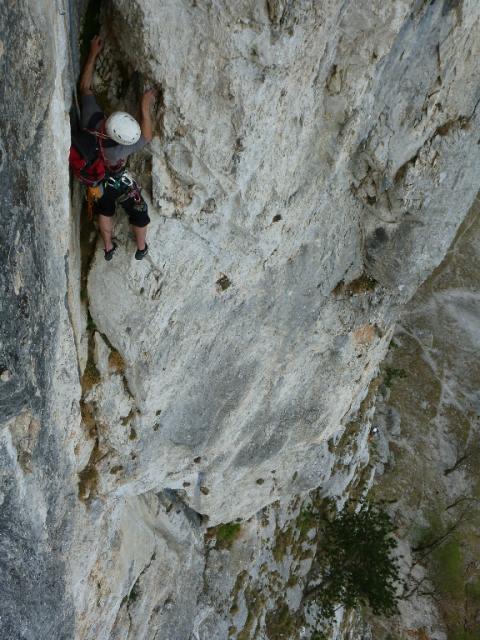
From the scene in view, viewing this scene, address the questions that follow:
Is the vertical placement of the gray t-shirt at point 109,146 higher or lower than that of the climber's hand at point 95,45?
lower

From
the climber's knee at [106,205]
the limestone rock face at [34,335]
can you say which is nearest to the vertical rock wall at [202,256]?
the limestone rock face at [34,335]

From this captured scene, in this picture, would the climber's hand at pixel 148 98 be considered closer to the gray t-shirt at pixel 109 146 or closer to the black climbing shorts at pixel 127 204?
the gray t-shirt at pixel 109 146

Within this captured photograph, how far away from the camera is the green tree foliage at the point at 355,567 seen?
19906 millimetres

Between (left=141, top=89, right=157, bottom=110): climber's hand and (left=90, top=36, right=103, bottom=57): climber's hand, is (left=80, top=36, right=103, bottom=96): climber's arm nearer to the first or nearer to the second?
(left=90, top=36, right=103, bottom=57): climber's hand

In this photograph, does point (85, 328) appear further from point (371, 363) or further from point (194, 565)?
point (194, 565)

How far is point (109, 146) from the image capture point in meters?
6.88

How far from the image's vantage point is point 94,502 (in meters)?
9.92

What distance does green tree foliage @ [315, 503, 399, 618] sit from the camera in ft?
65.3

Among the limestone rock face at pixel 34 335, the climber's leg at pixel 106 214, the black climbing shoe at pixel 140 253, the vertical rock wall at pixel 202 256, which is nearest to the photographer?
the limestone rock face at pixel 34 335

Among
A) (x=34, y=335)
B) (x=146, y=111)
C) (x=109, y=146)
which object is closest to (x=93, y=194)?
(x=109, y=146)

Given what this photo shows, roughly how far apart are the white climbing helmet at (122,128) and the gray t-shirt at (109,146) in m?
0.20

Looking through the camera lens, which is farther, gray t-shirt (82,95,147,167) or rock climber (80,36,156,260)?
gray t-shirt (82,95,147,167)

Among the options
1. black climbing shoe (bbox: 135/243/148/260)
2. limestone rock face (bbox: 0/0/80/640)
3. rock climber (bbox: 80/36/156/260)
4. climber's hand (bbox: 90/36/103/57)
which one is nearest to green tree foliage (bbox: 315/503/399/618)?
limestone rock face (bbox: 0/0/80/640)

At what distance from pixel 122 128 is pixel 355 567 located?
1995 cm
